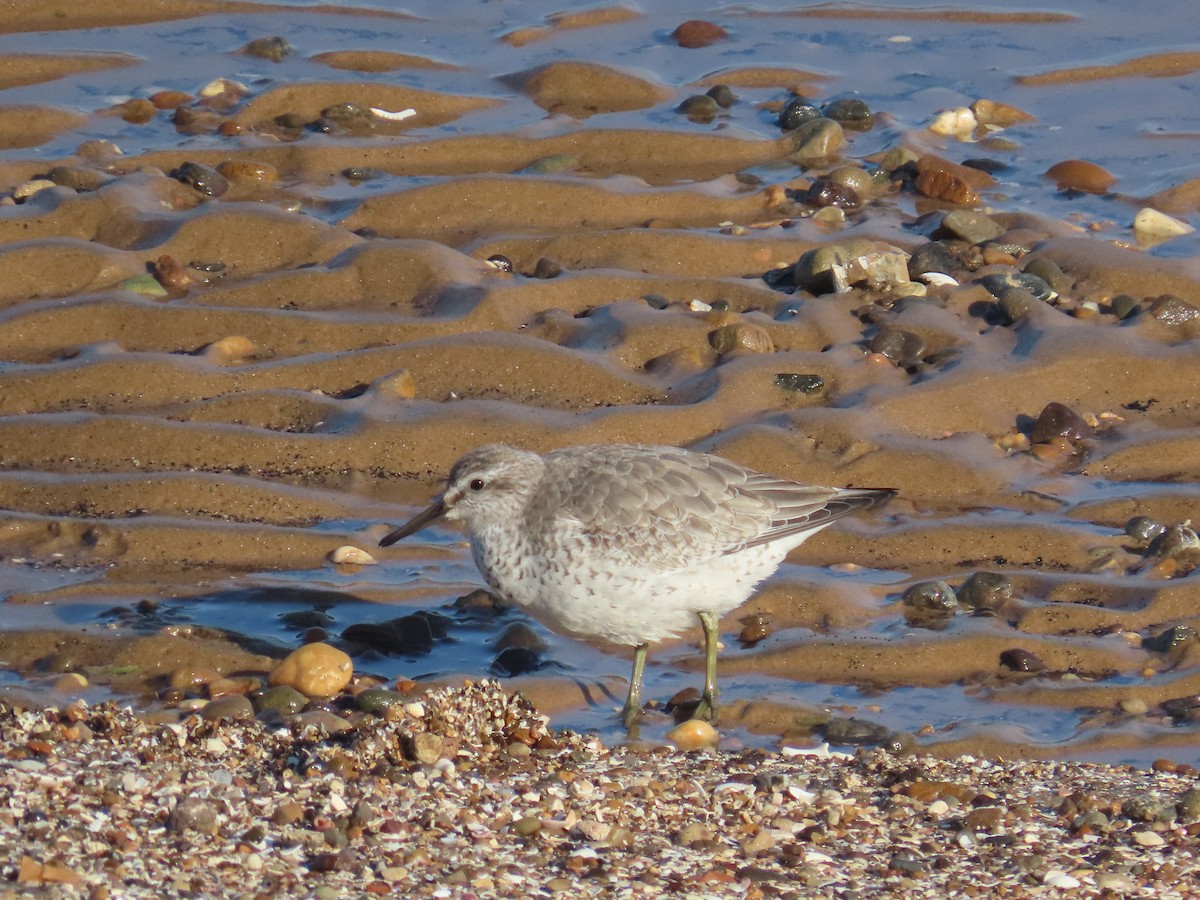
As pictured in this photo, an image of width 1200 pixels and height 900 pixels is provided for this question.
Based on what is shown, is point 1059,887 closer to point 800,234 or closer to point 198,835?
point 198,835

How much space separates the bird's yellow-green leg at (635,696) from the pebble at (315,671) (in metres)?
1.10

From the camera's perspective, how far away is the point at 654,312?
30.3 feet

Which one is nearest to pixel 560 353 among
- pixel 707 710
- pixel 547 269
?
pixel 547 269

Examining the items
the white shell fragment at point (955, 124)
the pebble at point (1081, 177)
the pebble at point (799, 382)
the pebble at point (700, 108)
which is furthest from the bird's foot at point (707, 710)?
the white shell fragment at point (955, 124)

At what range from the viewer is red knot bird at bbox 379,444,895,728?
6.34m

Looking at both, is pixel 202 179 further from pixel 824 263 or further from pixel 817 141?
pixel 817 141

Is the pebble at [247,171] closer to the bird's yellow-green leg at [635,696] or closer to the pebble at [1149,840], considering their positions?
the bird's yellow-green leg at [635,696]

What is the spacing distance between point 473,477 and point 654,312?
2.88 metres

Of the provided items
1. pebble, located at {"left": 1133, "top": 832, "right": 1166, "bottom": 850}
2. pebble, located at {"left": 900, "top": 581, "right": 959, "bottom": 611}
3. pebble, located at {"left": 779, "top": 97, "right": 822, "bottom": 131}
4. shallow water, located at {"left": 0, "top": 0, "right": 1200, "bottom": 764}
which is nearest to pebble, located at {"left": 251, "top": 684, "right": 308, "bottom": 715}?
shallow water, located at {"left": 0, "top": 0, "right": 1200, "bottom": 764}

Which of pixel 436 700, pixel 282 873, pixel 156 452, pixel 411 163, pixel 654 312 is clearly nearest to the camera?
pixel 282 873

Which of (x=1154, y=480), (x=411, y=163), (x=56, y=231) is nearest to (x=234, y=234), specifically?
(x=56, y=231)

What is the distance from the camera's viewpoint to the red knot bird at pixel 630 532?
6340 millimetres

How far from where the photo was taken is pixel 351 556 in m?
7.35

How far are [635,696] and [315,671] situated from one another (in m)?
1.26
